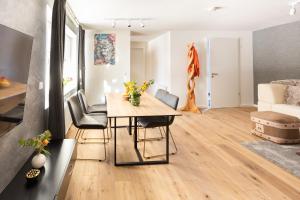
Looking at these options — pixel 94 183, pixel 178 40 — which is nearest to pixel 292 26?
pixel 178 40

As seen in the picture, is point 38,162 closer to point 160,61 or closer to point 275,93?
point 275,93

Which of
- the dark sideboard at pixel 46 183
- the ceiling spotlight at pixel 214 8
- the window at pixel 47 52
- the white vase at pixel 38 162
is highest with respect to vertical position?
the ceiling spotlight at pixel 214 8

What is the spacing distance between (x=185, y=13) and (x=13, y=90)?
13.0 ft

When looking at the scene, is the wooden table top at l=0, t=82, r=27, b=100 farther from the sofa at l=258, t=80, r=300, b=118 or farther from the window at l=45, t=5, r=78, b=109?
the sofa at l=258, t=80, r=300, b=118

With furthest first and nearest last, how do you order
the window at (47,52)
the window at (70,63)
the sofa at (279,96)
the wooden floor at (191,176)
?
the window at (70,63)
the sofa at (279,96)
the window at (47,52)
the wooden floor at (191,176)

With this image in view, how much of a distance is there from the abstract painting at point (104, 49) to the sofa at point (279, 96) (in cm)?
392

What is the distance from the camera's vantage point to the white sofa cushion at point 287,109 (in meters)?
4.03

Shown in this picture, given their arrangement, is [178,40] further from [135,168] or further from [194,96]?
[135,168]

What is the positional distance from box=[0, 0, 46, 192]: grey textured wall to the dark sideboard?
9 centimetres

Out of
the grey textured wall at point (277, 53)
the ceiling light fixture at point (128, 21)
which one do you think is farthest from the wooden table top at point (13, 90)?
the grey textured wall at point (277, 53)

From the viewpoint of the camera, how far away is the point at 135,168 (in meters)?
2.94

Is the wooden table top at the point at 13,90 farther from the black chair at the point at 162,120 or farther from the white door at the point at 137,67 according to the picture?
the white door at the point at 137,67

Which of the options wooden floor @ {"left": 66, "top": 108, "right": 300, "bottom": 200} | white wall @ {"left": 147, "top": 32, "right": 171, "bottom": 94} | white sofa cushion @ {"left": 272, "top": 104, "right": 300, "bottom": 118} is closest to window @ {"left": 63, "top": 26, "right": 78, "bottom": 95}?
wooden floor @ {"left": 66, "top": 108, "right": 300, "bottom": 200}

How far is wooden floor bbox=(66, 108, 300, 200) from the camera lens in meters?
2.31
